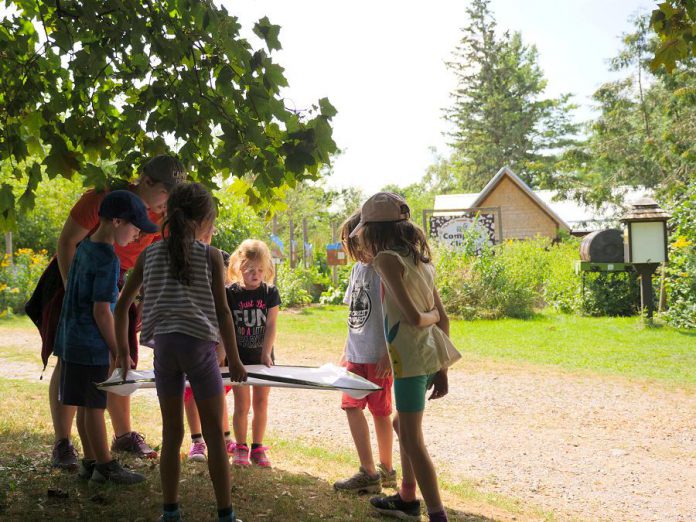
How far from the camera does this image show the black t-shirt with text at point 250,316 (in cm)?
462

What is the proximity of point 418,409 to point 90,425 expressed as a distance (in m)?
1.76

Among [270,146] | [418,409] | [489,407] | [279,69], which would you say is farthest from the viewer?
[489,407]

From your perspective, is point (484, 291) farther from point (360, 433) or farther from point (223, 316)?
point (223, 316)

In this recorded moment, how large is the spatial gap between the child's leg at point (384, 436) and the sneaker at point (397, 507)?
1.75ft

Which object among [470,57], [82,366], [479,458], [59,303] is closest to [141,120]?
[59,303]

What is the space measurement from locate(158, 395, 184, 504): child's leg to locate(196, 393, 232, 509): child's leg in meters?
0.12

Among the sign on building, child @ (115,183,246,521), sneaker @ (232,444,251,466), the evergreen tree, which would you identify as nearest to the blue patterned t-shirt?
child @ (115,183,246,521)

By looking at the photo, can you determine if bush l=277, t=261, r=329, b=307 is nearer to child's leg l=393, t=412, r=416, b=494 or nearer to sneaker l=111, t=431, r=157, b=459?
sneaker l=111, t=431, r=157, b=459

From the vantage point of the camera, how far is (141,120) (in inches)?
177

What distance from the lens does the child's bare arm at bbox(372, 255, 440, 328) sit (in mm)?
3436

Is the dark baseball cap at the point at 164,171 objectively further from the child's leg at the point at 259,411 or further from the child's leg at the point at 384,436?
the child's leg at the point at 384,436

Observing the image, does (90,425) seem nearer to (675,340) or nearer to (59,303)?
(59,303)

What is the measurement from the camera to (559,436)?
623 centimetres

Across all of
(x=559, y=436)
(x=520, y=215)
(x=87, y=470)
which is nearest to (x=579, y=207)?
(x=520, y=215)
